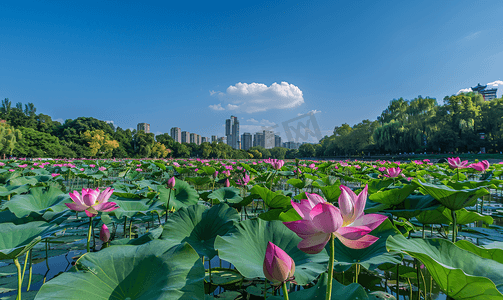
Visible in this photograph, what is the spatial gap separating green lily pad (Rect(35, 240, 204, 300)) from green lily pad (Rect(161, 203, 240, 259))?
50cm

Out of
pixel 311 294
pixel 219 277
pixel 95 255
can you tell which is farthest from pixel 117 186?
pixel 311 294

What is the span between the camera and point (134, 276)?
2.68 feet

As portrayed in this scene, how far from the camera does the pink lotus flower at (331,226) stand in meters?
0.50

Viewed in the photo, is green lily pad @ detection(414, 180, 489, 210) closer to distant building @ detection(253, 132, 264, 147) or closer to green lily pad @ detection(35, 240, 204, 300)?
green lily pad @ detection(35, 240, 204, 300)

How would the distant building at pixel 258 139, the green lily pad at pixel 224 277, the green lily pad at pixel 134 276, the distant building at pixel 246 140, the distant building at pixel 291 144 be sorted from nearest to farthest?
the green lily pad at pixel 134 276 → the green lily pad at pixel 224 277 → the distant building at pixel 246 140 → the distant building at pixel 258 139 → the distant building at pixel 291 144

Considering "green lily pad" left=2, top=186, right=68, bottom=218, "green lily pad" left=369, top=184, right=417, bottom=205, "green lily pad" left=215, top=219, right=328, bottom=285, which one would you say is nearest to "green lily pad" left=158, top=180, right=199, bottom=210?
"green lily pad" left=2, top=186, right=68, bottom=218

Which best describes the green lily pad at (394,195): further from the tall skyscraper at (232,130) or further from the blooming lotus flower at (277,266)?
the tall skyscraper at (232,130)

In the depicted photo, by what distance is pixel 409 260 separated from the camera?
1.92 m

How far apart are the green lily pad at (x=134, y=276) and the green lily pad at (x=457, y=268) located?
2.49ft

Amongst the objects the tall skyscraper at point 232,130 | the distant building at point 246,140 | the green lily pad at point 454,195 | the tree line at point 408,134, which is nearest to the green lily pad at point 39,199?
the green lily pad at point 454,195

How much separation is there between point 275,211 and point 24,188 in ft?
9.98

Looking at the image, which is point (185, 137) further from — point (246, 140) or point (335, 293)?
point (335, 293)

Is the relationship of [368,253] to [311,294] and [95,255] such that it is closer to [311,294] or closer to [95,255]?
[311,294]

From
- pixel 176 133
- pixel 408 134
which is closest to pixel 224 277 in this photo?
pixel 408 134
